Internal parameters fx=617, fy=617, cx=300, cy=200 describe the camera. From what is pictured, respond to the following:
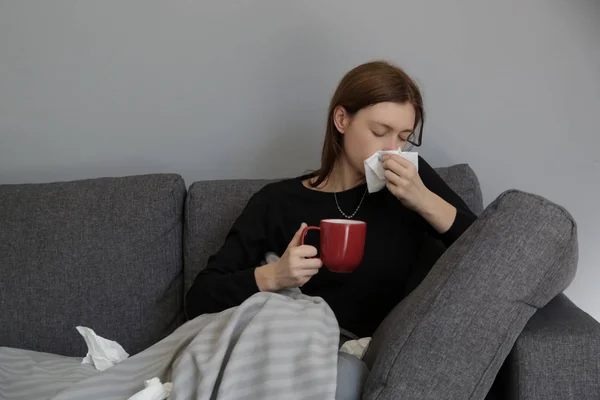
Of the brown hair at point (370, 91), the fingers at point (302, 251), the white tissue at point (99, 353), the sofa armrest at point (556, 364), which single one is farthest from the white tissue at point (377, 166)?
the white tissue at point (99, 353)

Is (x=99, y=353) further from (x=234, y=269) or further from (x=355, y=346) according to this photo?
(x=355, y=346)

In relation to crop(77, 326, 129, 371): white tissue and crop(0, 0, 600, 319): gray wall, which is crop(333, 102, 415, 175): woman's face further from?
crop(77, 326, 129, 371): white tissue

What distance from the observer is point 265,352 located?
39.3 inches

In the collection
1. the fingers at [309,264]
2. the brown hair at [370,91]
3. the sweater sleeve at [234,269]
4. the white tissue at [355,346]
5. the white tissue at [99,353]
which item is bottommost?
the white tissue at [99,353]

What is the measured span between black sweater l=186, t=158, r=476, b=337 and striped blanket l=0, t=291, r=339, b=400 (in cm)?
18

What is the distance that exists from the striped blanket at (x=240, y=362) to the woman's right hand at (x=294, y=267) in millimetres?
50

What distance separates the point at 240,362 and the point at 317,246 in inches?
19.7

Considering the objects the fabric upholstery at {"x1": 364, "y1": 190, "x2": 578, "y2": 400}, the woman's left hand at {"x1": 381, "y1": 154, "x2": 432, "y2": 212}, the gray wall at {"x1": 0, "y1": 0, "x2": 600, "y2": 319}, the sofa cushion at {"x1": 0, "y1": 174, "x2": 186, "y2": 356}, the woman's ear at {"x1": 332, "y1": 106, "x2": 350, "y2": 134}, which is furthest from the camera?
the gray wall at {"x1": 0, "y1": 0, "x2": 600, "y2": 319}

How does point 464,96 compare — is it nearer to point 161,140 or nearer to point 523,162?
point 523,162

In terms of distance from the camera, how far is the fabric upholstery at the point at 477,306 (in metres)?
0.96

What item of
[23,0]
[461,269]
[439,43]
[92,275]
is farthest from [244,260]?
[23,0]

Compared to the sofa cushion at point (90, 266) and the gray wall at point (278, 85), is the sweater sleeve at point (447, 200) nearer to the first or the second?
the gray wall at point (278, 85)

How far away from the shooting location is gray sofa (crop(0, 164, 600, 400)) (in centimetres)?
163

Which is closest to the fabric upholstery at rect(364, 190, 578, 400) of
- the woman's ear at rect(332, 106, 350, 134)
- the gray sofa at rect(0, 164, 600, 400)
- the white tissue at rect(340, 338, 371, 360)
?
the white tissue at rect(340, 338, 371, 360)
